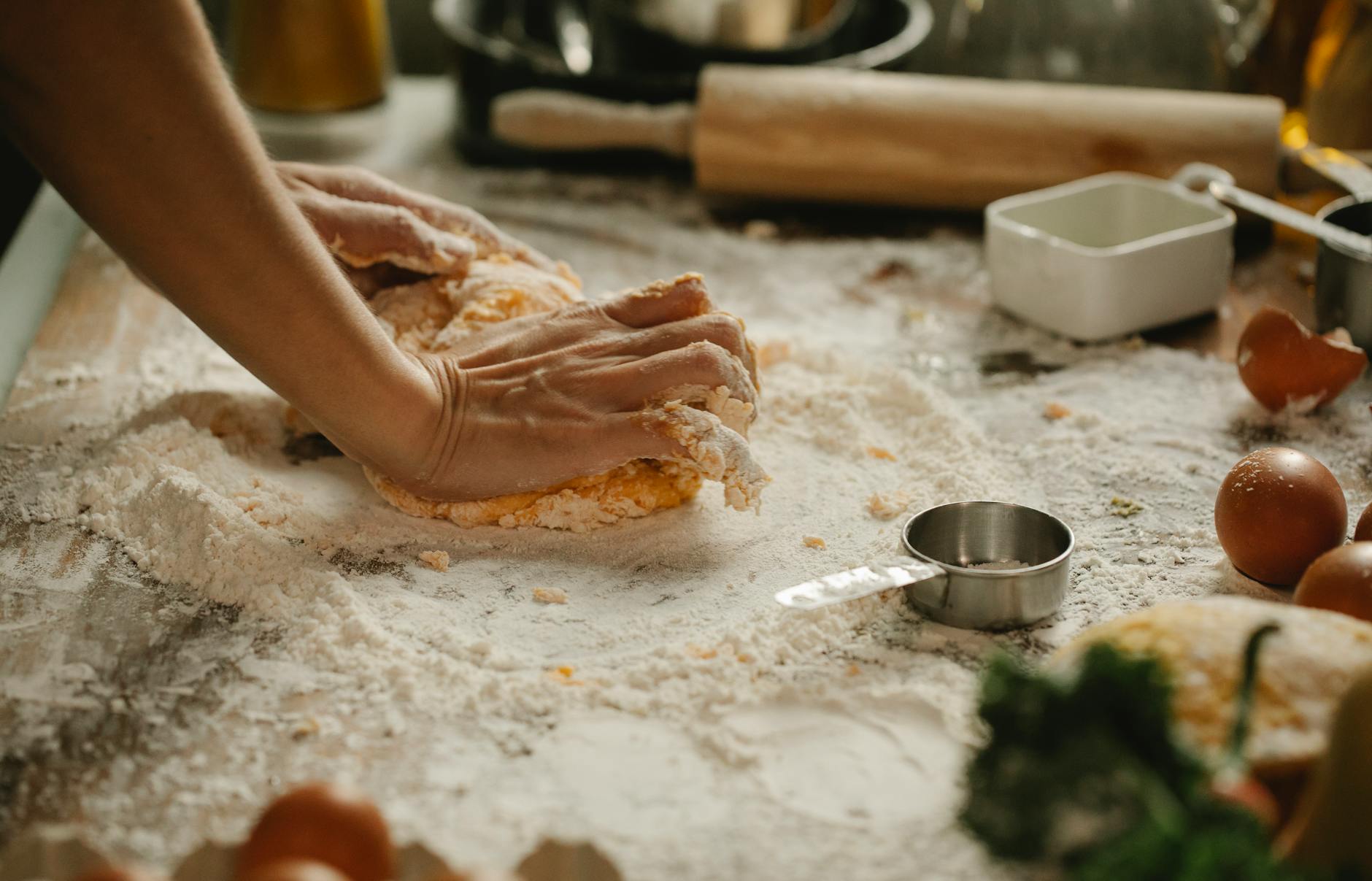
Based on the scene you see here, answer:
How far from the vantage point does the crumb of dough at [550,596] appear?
1303mm

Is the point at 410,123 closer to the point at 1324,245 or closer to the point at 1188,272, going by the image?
the point at 1188,272

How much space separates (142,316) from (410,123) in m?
1.20

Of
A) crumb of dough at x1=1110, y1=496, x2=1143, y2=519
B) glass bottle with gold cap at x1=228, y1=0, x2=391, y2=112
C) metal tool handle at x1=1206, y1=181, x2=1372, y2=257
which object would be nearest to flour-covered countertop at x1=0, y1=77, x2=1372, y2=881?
crumb of dough at x1=1110, y1=496, x2=1143, y2=519

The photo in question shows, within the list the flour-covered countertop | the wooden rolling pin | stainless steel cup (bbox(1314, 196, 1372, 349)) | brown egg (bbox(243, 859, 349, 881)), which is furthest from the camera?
the wooden rolling pin

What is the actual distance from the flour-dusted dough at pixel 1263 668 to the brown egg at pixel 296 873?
59 centimetres

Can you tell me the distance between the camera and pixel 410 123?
3.03 metres

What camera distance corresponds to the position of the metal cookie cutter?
1182 millimetres

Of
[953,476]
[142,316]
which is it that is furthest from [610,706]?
[142,316]

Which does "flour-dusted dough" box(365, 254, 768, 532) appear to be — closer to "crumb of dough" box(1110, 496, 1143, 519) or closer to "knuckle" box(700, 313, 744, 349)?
"knuckle" box(700, 313, 744, 349)

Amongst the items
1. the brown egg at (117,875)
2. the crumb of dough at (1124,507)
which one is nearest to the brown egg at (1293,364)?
the crumb of dough at (1124,507)

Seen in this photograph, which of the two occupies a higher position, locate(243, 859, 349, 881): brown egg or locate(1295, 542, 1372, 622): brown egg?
locate(243, 859, 349, 881): brown egg

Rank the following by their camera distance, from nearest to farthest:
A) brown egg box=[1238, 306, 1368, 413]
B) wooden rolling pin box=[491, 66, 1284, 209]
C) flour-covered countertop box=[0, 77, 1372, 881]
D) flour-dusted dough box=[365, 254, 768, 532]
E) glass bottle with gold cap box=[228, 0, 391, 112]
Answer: flour-covered countertop box=[0, 77, 1372, 881] → flour-dusted dough box=[365, 254, 768, 532] → brown egg box=[1238, 306, 1368, 413] → wooden rolling pin box=[491, 66, 1284, 209] → glass bottle with gold cap box=[228, 0, 391, 112]

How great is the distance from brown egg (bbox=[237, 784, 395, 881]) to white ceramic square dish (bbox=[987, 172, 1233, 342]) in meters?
1.44

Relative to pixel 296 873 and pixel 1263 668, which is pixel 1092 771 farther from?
pixel 296 873
